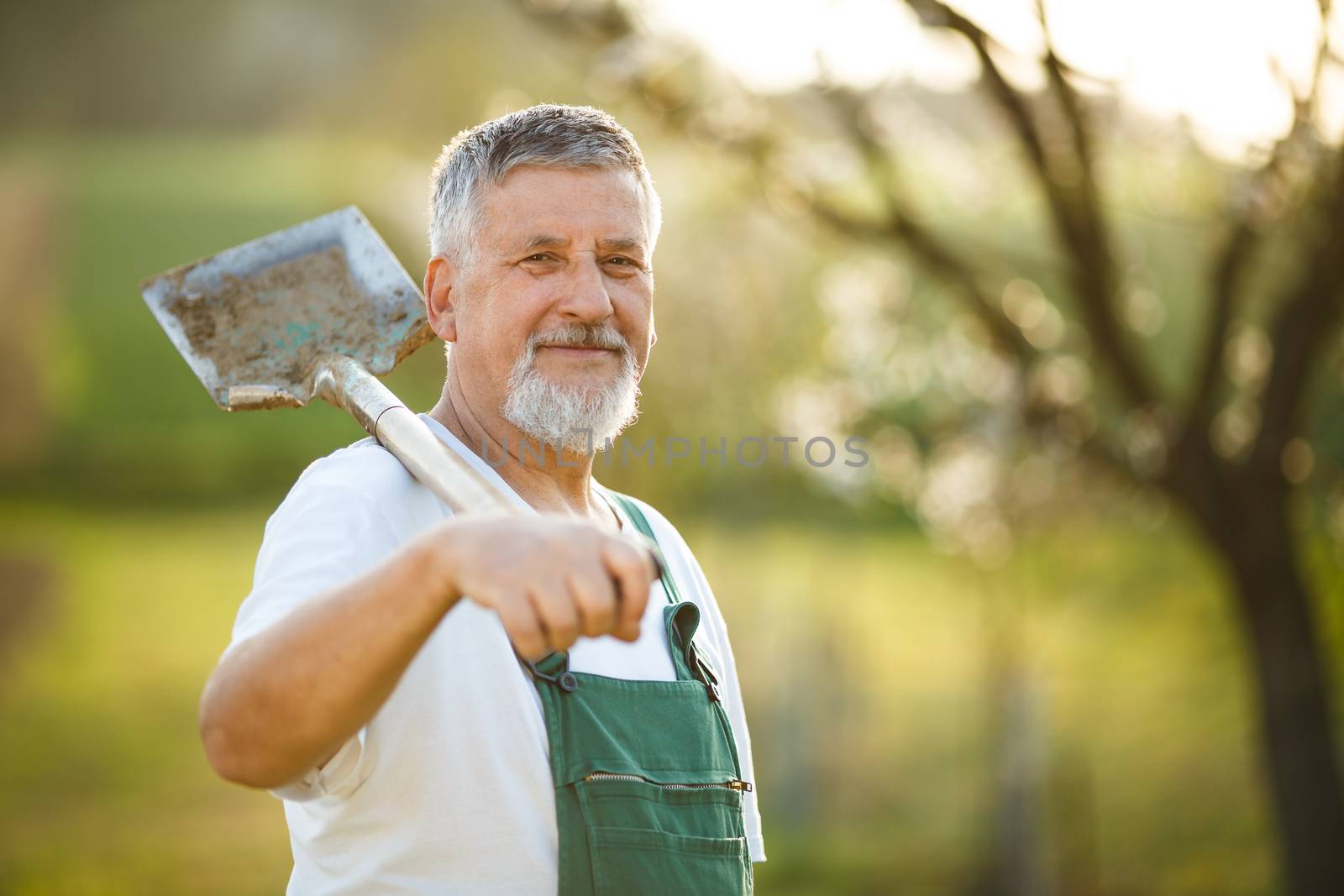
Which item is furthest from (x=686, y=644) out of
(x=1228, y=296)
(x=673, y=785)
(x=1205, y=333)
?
(x=1205, y=333)

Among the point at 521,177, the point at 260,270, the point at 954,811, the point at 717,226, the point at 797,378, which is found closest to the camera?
the point at 521,177

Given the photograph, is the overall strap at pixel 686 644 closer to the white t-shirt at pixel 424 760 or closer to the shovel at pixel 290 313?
the white t-shirt at pixel 424 760

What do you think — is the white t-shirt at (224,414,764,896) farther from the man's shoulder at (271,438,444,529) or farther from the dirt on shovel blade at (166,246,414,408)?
the dirt on shovel blade at (166,246,414,408)

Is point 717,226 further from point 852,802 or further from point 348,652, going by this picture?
point 348,652

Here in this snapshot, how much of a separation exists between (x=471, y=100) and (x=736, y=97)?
9.90 ft

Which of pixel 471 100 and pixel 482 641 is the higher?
pixel 471 100

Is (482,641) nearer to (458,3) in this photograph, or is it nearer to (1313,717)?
(1313,717)

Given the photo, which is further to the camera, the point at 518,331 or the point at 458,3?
the point at 458,3

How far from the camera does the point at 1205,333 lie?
15.2 ft

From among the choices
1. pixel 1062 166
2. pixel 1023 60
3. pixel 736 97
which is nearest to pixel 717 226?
pixel 736 97

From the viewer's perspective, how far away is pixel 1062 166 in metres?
4.44

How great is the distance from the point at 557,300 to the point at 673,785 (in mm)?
681

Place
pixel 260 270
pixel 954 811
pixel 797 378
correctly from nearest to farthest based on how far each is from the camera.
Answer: pixel 260 270
pixel 797 378
pixel 954 811

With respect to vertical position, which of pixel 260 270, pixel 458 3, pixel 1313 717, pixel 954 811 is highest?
pixel 458 3
